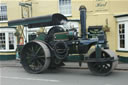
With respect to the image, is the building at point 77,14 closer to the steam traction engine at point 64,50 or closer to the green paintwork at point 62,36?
the steam traction engine at point 64,50

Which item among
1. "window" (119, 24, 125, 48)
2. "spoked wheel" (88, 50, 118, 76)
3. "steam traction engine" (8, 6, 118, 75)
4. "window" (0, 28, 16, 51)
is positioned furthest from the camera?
"window" (0, 28, 16, 51)

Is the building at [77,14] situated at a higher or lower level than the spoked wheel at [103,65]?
higher

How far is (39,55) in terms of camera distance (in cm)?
824

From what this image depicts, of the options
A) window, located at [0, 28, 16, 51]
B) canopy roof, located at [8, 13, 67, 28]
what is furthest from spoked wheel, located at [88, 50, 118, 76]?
window, located at [0, 28, 16, 51]

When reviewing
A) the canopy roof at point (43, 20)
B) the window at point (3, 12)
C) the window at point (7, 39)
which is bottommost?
the window at point (7, 39)

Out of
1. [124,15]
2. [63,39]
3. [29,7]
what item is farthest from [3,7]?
[124,15]

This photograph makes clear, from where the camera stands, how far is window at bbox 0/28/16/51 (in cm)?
1411

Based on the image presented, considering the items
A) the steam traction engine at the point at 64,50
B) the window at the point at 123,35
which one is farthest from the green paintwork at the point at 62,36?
the window at the point at 123,35

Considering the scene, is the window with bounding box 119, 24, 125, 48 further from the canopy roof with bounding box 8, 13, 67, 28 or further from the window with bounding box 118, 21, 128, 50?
the canopy roof with bounding box 8, 13, 67, 28

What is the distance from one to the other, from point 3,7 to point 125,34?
10.2m

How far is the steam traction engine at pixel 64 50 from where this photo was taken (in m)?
7.22

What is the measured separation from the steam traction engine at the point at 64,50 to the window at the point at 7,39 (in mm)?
5547

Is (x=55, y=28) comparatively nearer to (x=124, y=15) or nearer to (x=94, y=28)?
(x=94, y=28)

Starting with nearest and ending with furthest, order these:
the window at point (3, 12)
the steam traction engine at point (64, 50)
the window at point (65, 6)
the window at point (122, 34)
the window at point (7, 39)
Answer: the steam traction engine at point (64, 50) < the window at point (122, 34) < the window at point (65, 6) < the window at point (7, 39) < the window at point (3, 12)
